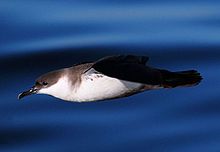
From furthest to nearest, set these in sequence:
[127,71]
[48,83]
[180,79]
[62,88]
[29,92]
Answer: [29,92] < [48,83] < [62,88] < [180,79] < [127,71]

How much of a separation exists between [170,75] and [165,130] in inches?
59.1

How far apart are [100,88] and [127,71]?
9.2 inches

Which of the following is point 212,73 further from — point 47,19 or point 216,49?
point 47,19

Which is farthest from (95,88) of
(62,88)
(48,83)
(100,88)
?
(48,83)

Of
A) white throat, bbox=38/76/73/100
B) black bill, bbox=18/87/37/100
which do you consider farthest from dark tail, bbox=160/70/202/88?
black bill, bbox=18/87/37/100

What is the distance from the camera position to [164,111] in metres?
5.86

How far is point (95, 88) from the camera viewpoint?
4.21 m

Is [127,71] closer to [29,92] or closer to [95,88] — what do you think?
[95,88]

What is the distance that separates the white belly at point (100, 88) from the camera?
13.8 feet

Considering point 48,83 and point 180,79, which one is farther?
point 48,83

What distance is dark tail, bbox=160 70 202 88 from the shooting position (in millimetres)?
4128

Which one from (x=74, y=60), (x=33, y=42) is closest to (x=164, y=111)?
(x=74, y=60)

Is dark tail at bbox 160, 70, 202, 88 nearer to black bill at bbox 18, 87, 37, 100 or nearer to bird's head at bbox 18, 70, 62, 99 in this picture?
bird's head at bbox 18, 70, 62, 99

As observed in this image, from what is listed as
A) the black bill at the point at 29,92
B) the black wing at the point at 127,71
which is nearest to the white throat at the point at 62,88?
the black bill at the point at 29,92
